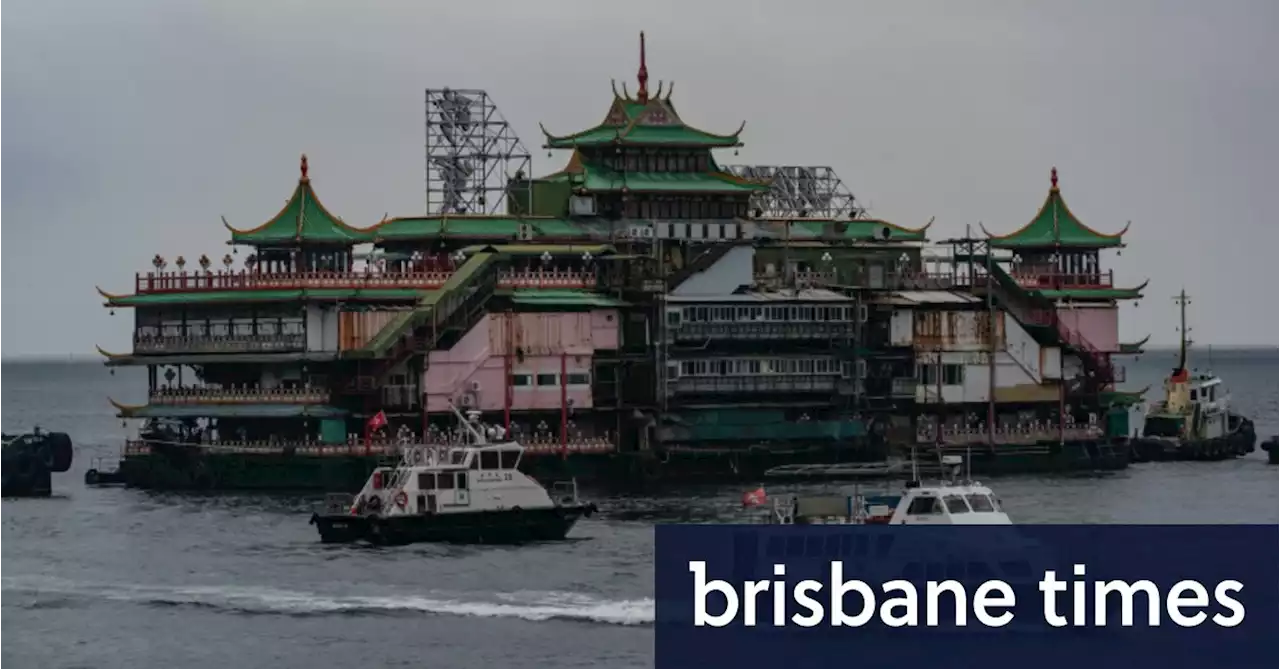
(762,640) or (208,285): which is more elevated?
(208,285)

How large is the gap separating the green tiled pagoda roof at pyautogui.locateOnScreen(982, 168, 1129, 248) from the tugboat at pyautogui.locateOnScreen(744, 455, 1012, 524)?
82431 mm

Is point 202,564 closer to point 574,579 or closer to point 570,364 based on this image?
point 574,579

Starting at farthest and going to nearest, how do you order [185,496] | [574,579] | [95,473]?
[95,473]
[185,496]
[574,579]

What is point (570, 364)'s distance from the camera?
174250 mm

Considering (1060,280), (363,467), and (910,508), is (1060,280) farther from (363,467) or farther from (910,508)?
(910,508)

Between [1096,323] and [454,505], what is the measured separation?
6422 cm

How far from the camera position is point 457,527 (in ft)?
449

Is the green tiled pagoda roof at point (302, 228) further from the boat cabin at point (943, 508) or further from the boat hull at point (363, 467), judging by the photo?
the boat cabin at point (943, 508)

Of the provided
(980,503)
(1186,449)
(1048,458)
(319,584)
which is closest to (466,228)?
(1048,458)

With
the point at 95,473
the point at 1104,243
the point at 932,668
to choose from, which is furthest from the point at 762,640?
the point at 1104,243

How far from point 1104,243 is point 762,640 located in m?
89.4

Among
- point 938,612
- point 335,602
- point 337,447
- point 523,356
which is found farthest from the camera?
point 523,356

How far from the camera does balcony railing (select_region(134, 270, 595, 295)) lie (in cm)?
17488

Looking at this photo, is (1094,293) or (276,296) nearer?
(276,296)
